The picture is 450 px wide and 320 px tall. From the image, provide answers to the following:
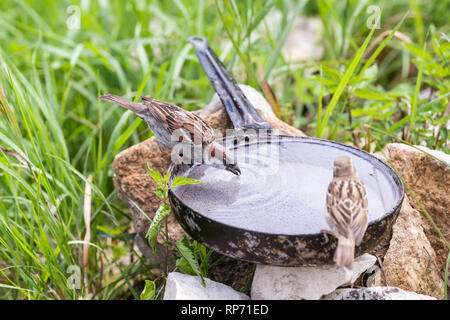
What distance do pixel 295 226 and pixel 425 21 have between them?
3.95 m

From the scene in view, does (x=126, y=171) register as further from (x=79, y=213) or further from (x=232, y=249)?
(x=232, y=249)

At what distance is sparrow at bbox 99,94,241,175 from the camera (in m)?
2.16

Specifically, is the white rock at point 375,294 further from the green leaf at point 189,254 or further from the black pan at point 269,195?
the green leaf at point 189,254

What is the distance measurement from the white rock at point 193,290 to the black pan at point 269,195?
22 cm

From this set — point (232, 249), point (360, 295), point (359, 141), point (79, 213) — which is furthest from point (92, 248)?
point (359, 141)

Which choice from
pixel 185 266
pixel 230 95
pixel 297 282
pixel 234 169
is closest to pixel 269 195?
pixel 234 169

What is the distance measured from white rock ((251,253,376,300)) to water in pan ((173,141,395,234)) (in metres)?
0.24

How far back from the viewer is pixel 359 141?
3.30 m

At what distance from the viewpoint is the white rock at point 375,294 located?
2.05 m

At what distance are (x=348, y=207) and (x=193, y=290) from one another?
0.75 metres

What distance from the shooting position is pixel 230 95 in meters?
2.76

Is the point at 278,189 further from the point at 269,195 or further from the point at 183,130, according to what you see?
the point at 183,130

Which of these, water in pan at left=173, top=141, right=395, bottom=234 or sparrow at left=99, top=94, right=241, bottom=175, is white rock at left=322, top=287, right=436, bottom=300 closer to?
water in pan at left=173, top=141, right=395, bottom=234

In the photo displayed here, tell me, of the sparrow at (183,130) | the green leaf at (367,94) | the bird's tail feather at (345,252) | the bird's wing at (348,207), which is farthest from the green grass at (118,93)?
the bird's tail feather at (345,252)
